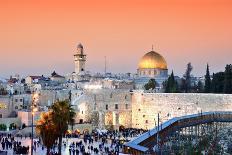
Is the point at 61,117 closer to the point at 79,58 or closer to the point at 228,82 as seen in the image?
the point at 228,82

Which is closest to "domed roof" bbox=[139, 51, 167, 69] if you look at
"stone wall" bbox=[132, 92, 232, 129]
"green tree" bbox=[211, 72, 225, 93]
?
"stone wall" bbox=[132, 92, 232, 129]

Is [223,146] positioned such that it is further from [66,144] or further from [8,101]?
[8,101]

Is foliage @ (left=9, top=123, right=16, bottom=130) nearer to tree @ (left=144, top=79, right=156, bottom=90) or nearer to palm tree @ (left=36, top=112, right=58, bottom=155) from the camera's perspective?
palm tree @ (left=36, top=112, right=58, bottom=155)

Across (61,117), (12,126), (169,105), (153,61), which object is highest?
(153,61)

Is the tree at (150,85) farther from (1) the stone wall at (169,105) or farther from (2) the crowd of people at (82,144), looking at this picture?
(2) the crowd of people at (82,144)

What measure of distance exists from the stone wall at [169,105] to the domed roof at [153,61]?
15817mm

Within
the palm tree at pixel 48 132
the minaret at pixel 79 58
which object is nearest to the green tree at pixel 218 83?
the palm tree at pixel 48 132

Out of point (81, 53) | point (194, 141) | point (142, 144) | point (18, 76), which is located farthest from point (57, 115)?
point (18, 76)

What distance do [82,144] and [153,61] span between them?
96.0 feet

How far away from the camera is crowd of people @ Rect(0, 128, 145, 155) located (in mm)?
28833

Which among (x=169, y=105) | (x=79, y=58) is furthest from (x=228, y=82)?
(x=79, y=58)

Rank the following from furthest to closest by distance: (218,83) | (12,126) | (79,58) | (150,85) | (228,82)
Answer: (79,58) → (150,85) → (12,126) → (218,83) → (228,82)

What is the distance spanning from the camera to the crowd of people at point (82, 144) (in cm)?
2883

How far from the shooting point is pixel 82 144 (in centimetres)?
3244
